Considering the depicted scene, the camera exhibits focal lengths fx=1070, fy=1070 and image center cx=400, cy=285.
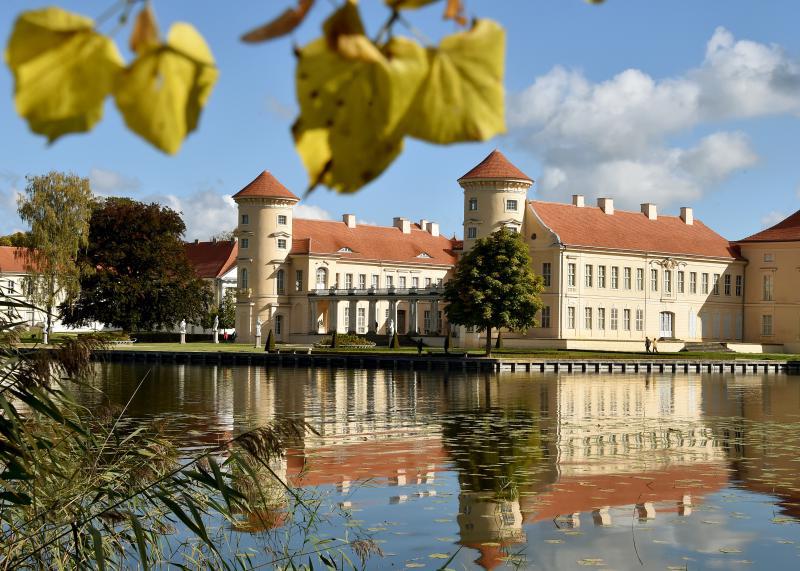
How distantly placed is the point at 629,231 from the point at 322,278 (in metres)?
21.6

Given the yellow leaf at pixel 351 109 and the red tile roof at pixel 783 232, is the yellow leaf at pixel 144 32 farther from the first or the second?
the red tile roof at pixel 783 232

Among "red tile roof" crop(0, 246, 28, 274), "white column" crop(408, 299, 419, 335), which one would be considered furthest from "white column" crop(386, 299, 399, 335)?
"red tile roof" crop(0, 246, 28, 274)

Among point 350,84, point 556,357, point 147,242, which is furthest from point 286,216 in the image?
point 350,84

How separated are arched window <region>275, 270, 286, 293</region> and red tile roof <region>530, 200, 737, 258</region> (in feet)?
60.0

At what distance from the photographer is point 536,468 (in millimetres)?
17656

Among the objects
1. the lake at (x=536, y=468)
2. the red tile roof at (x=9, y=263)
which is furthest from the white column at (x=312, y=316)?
the lake at (x=536, y=468)

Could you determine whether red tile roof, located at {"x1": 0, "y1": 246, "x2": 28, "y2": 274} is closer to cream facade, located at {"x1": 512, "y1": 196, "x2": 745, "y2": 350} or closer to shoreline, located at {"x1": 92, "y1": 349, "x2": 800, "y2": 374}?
shoreline, located at {"x1": 92, "y1": 349, "x2": 800, "y2": 374}

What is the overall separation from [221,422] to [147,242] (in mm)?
45851

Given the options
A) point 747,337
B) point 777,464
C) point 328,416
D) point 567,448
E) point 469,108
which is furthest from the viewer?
point 747,337

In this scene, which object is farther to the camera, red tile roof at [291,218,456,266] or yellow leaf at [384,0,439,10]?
red tile roof at [291,218,456,266]

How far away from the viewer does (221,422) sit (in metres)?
24.7

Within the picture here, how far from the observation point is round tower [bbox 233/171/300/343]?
72.4 metres

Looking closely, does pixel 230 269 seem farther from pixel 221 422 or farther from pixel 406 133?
pixel 406 133

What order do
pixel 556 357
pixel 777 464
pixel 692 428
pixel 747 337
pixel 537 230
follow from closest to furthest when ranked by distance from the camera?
pixel 777 464 → pixel 692 428 → pixel 556 357 → pixel 537 230 → pixel 747 337
